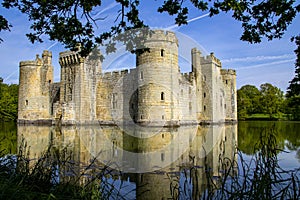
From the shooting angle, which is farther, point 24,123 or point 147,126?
point 24,123

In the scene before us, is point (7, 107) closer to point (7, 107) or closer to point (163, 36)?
point (7, 107)

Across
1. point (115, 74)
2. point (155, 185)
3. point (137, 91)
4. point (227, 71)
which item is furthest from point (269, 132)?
point (227, 71)

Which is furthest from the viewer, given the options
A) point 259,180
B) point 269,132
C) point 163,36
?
point 163,36

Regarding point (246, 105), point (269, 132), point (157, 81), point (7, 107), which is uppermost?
point (157, 81)

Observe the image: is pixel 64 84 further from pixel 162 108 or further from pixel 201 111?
pixel 201 111

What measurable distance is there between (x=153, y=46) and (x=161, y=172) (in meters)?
13.8

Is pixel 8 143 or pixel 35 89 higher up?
pixel 35 89

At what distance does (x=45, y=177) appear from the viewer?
3078mm

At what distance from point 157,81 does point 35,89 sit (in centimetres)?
1264

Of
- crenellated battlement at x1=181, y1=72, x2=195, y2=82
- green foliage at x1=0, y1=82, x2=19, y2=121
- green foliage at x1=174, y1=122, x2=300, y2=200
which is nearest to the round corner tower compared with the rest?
crenellated battlement at x1=181, y1=72, x2=195, y2=82

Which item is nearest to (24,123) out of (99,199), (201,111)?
(201,111)

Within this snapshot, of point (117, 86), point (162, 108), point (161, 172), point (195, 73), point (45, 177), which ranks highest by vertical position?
point (195, 73)

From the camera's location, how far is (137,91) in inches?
769

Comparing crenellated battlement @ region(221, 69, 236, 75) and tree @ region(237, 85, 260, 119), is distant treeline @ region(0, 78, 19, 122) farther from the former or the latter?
tree @ region(237, 85, 260, 119)
